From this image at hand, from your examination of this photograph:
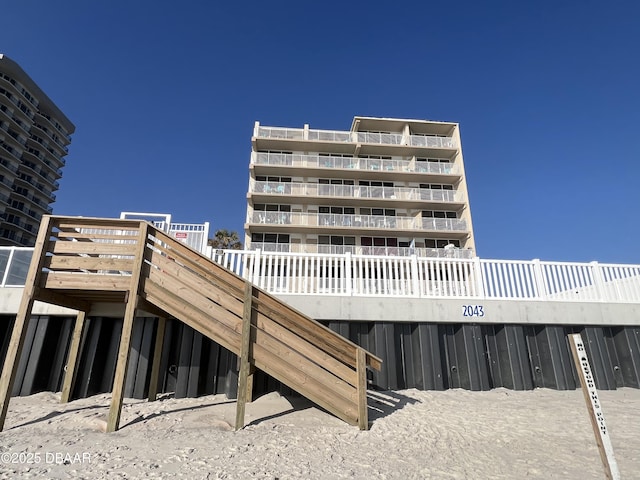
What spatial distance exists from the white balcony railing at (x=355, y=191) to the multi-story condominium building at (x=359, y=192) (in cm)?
9

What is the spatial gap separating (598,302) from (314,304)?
25.5ft

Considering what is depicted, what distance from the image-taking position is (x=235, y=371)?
726cm

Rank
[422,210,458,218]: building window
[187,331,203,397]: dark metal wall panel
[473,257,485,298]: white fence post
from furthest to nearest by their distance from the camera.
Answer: [422,210,458,218]: building window < [473,257,485,298]: white fence post < [187,331,203,397]: dark metal wall panel

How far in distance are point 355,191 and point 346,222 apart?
10.8 ft

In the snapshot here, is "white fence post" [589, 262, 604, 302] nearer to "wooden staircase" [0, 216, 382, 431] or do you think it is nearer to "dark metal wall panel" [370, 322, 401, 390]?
"dark metal wall panel" [370, 322, 401, 390]

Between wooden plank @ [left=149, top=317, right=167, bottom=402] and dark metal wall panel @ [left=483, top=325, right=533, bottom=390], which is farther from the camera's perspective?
dark metal wall panel @ [left=483, top=325, right=533, bottom=390]

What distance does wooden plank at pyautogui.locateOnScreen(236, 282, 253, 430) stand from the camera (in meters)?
5.23

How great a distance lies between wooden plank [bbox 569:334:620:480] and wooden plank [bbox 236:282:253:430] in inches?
171

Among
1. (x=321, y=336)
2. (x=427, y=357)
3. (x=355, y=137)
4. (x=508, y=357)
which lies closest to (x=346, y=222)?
(x=355, y=137)

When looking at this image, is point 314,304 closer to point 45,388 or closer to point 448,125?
point 45,388

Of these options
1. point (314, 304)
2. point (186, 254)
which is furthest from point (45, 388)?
point (314, 304)

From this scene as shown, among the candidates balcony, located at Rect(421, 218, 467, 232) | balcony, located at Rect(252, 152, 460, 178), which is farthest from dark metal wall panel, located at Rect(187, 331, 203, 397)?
balcony, located at Rect(421, 218, 467, 232)

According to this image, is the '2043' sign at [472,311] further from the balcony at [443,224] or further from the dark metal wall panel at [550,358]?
the balcony at [443,224]

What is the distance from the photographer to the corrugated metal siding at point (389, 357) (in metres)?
7.40
